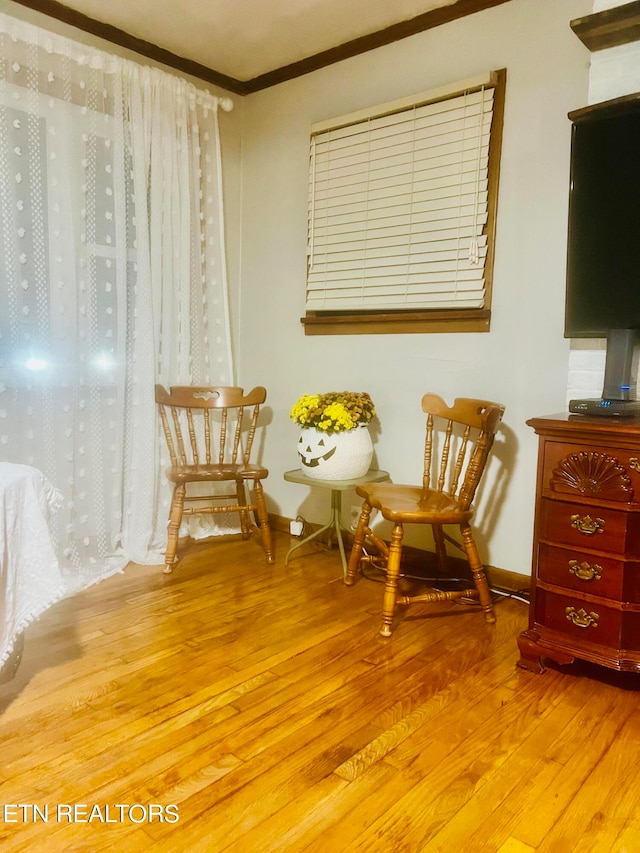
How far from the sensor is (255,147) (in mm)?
3387

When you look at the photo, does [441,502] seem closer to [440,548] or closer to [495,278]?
[440,548]

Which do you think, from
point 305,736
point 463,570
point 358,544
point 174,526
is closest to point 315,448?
point 358,544

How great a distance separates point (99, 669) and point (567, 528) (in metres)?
Answer: 1.48

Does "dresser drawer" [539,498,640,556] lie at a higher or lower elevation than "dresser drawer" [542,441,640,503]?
lower

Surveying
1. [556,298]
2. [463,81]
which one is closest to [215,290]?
[463,81]

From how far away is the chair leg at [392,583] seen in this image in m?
2.11

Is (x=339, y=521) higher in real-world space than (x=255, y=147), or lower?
lower

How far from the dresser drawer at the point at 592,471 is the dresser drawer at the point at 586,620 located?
12.8 inches

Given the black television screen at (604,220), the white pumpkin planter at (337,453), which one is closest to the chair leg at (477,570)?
the white pumpkin planter at (337,453)

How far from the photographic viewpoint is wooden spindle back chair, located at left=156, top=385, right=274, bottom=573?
2.74 metres

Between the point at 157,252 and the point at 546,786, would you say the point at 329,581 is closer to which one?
the point at 546,786

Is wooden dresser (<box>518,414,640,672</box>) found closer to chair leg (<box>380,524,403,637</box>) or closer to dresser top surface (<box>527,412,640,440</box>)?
dresser top surface (<box>527,412,640,440</box>)

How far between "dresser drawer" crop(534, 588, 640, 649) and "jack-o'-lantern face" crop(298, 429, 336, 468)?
1035mm

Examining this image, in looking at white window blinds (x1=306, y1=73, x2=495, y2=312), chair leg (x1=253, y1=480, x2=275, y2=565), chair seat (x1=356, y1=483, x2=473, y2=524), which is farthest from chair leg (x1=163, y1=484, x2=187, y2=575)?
white window blinds (x1=306, y1=73, x2=495, y2=312)
